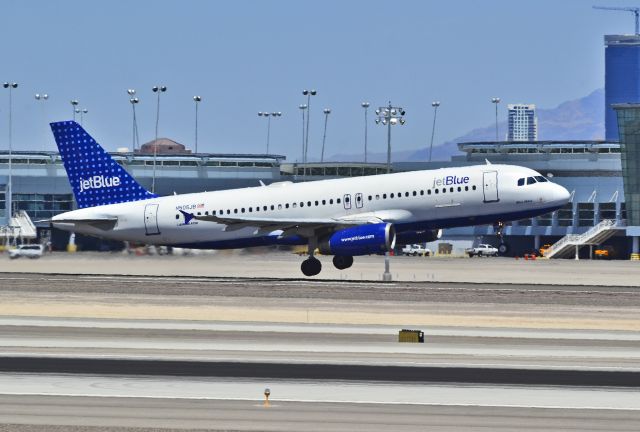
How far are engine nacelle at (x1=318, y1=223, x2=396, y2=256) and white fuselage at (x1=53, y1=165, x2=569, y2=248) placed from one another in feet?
6.89

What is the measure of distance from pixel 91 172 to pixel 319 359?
122 feet

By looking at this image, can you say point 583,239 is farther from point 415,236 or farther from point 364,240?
point 364,240

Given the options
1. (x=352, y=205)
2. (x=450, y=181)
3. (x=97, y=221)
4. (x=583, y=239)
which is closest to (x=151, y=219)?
(x=97, y=221)

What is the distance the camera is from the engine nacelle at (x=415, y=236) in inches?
2432

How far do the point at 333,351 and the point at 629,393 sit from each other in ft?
29.2

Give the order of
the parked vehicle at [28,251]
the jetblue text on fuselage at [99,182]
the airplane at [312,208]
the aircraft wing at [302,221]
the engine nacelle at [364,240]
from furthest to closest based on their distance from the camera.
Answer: the parked vehicle at [28,251] < the jetblue text on fuselage at [99,182] < the airplane at [312,208] < the aircraft wing at [302,221] < the engine nacelle at [364,240]

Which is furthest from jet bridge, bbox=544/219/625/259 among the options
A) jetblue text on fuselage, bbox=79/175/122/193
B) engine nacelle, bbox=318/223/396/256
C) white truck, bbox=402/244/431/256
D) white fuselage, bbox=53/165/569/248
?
engine nacelle, bbox=318/223/396/256

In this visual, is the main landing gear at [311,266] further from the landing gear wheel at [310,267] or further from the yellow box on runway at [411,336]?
the yellow box on runway at [411,336]

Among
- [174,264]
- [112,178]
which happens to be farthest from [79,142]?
[174,264]

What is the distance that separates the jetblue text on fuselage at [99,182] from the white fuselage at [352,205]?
44.2 inches

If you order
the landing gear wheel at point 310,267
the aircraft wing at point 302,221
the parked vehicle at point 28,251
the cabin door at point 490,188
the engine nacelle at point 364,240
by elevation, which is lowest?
the landing gear wheel at point 310,267

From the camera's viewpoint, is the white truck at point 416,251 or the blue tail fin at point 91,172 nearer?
the blue tail fin at point 91,172

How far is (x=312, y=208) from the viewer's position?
207 feet

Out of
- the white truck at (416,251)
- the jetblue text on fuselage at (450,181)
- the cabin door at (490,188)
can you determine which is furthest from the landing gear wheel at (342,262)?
the white truck at (416,251)
